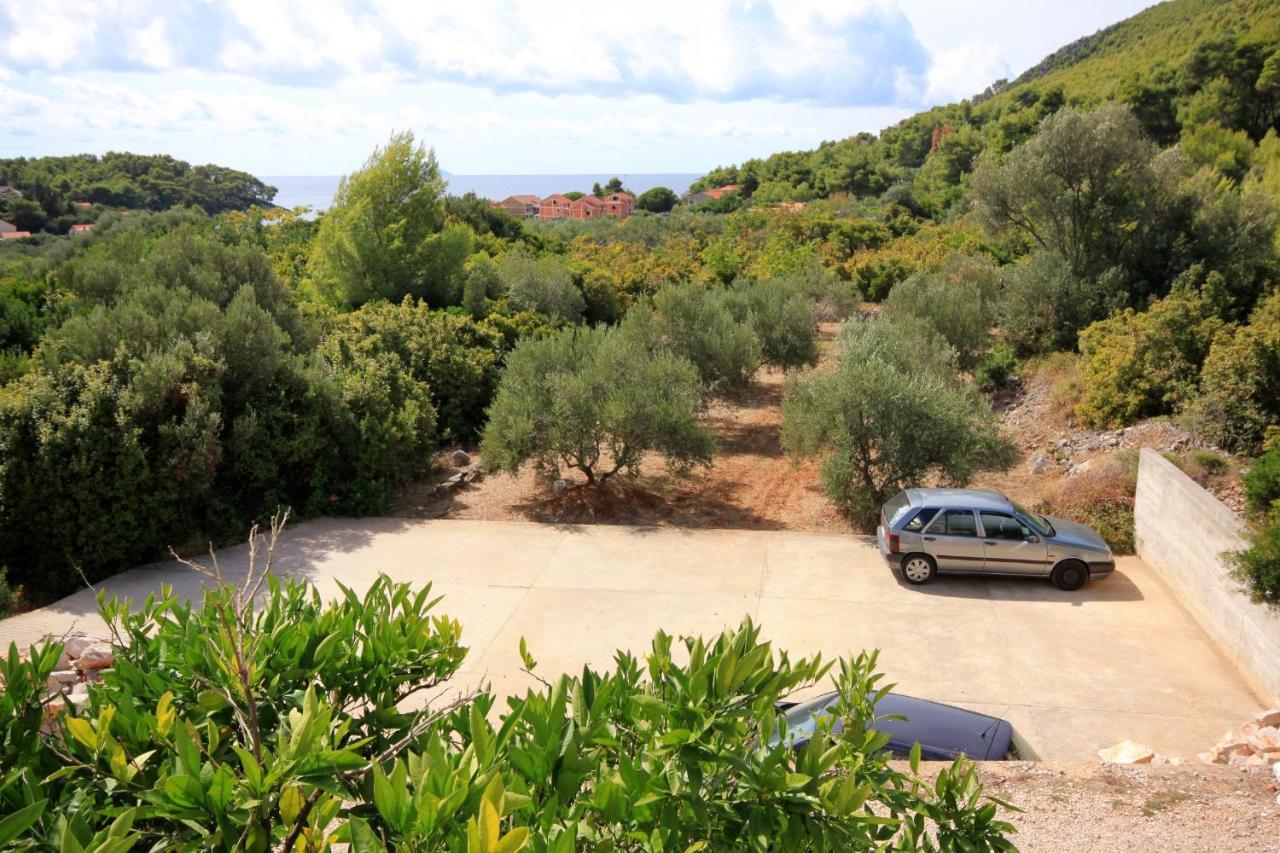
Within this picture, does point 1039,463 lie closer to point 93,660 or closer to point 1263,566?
point 1263,566

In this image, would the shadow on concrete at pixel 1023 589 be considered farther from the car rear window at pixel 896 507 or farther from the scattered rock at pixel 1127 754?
the scattered rock at pixel 1127 754

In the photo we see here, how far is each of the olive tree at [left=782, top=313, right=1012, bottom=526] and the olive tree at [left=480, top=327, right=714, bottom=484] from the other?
2025 mm

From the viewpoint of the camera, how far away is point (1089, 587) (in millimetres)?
11469

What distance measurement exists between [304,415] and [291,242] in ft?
66.2

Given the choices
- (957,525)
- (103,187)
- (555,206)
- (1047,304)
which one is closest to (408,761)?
(957,525)

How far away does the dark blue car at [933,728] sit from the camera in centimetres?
685

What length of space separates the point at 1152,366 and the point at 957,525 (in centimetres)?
849

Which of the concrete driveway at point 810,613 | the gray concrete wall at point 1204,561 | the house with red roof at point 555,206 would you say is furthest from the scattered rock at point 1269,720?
the house with red roof at point 555,206

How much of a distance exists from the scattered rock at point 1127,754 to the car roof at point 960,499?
12.9ft

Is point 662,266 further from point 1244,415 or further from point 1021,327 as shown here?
point 1244,415

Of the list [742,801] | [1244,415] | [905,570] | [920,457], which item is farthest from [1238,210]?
[742,801]

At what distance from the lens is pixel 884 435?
13.2m

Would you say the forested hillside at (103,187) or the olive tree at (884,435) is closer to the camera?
the olive tree at (884,435)

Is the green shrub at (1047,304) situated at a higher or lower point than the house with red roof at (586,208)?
higher
